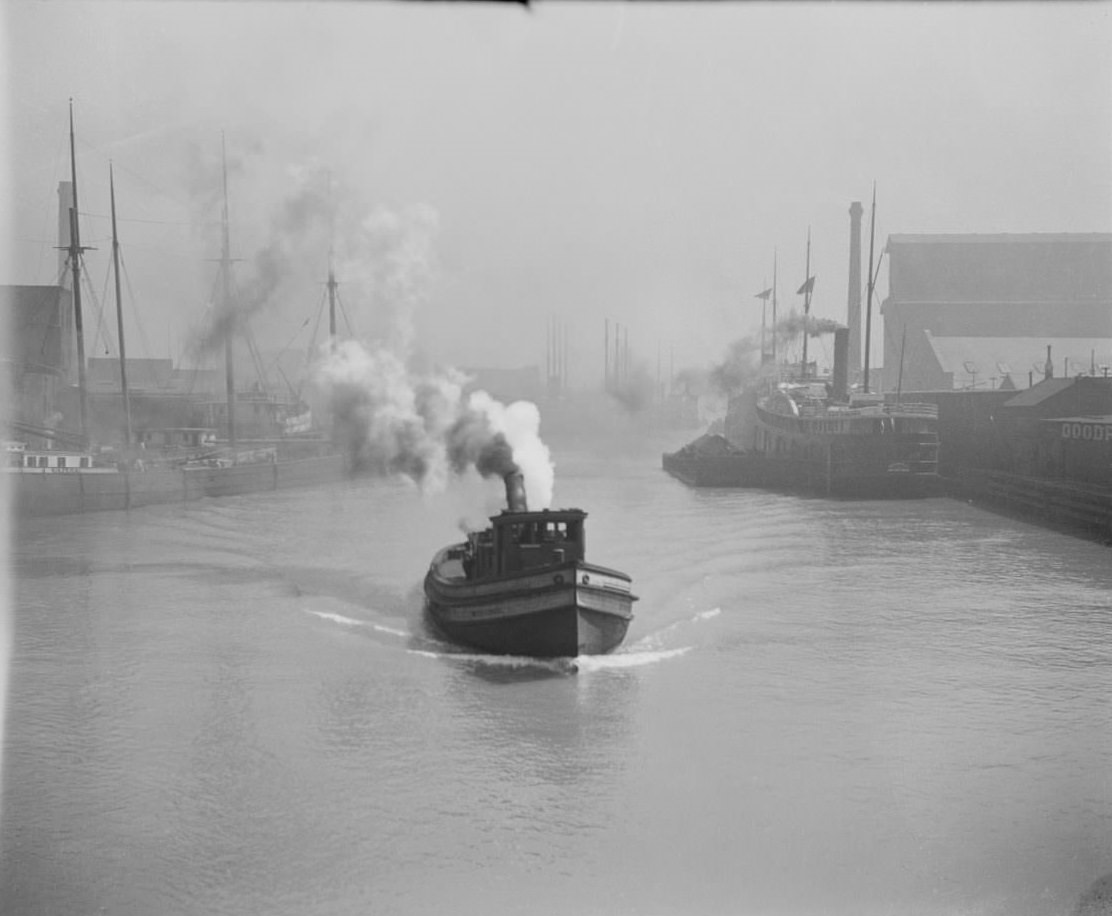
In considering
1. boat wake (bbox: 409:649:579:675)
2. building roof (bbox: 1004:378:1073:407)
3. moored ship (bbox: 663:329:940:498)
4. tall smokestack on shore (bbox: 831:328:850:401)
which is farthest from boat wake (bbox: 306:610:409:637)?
tall smokestack on shore (bbox: 831:328:850:401)

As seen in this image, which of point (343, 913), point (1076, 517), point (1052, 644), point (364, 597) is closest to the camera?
point (343, 913)

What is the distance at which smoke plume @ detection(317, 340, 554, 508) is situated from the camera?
34688 mm

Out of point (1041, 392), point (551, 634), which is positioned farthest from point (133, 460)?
point (1041, 392)

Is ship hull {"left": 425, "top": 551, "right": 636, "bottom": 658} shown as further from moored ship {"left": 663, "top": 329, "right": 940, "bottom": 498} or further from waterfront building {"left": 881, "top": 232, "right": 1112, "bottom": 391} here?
waterfront building {"left": 881, "top": 232, "right": 1112, "bottom": 391}

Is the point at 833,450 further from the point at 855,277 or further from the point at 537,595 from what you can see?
the point at 537,595

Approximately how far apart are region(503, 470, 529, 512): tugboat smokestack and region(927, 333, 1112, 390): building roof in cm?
5319

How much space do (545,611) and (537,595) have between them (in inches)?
16.4

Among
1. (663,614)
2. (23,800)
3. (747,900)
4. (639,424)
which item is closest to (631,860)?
(747,900)

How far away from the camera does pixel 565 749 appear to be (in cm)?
2041

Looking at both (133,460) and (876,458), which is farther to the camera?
(876,458)

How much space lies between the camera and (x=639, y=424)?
4995 inches

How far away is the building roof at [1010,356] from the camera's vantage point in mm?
76312

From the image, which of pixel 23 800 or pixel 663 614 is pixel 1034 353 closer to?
pixel 663 614

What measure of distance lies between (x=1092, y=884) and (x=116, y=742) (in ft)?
54.5
